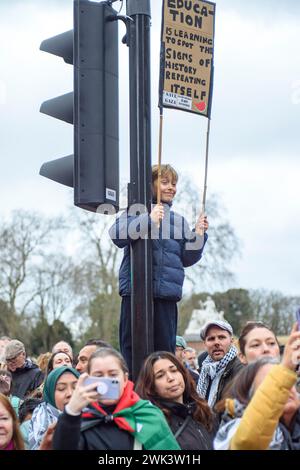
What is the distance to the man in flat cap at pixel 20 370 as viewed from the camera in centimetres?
980

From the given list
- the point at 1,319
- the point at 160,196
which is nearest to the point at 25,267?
Result: the point at 1,319

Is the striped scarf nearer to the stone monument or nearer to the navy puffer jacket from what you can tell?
the navy puffer jacket

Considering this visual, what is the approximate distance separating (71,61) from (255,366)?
258 cm

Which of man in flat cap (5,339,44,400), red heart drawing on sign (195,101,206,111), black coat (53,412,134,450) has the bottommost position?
black coat (53,412,134,450)

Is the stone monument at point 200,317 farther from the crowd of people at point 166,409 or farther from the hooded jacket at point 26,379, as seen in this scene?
the crowd of people at point 166,409

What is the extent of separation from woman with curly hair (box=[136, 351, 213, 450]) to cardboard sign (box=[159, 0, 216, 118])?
181 centimetres

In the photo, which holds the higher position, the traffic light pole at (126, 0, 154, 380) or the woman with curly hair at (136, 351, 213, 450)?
the traffic light pole at (126, 0, 154, 380)

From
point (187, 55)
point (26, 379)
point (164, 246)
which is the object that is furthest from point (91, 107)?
point (26, 379)

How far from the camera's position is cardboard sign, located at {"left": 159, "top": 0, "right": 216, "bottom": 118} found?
245 inches

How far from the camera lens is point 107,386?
4871 mm

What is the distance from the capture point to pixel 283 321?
7119 cm

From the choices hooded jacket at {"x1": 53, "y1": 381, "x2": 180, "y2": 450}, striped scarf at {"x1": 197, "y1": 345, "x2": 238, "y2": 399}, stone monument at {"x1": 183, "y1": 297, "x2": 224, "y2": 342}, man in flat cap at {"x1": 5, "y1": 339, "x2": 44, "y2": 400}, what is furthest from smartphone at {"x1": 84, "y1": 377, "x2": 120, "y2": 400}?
stone monument at {"x1": 183, "y1": 297, "x2": 224, "y2": 342}

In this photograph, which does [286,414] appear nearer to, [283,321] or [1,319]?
[1,319]
